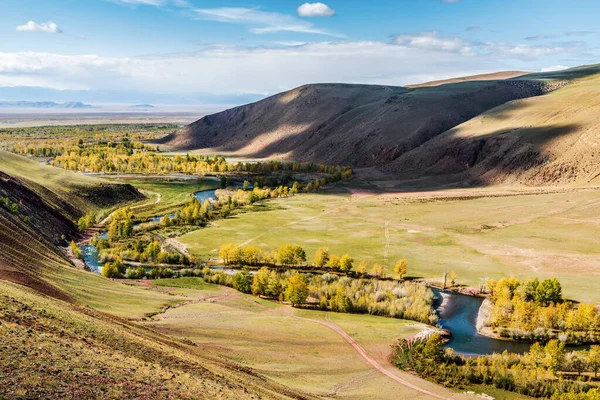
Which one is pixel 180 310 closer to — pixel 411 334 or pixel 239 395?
pixel 411 334

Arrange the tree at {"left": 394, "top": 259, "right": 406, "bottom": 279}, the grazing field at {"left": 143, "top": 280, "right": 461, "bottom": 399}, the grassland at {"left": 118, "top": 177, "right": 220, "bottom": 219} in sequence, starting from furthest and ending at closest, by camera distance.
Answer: the grassland at {"left": 118, "top": 177, "right": 220, "bottom": 219} < the tree at {"left": 394, "top": 259, "right": 406, "bottom": 279} < the grazing field at {"left": 143, "top": 280, "right": 461, "bottom": 399}

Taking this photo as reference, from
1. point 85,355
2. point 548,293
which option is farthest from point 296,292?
point 85,355

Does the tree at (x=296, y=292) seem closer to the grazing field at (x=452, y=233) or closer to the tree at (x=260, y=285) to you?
the tree at (x=260, y=285)

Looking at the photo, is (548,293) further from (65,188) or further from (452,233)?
(65,188)

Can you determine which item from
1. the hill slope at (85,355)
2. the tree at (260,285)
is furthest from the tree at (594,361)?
the tree at (260,285)

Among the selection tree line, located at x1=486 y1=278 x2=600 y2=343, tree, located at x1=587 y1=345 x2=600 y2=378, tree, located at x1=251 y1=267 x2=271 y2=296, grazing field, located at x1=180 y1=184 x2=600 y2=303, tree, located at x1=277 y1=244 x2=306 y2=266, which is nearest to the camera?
tree, located at x1=587 y1=345 x2=600 y2=378

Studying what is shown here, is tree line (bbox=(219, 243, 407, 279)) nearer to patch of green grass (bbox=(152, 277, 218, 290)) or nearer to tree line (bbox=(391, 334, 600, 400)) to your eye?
patch of green grass (bbox=(152, 277, 218, 290))

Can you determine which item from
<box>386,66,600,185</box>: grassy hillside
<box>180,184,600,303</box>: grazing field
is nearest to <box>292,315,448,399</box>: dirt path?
<box>180,184,600,303</box>: grazing field
